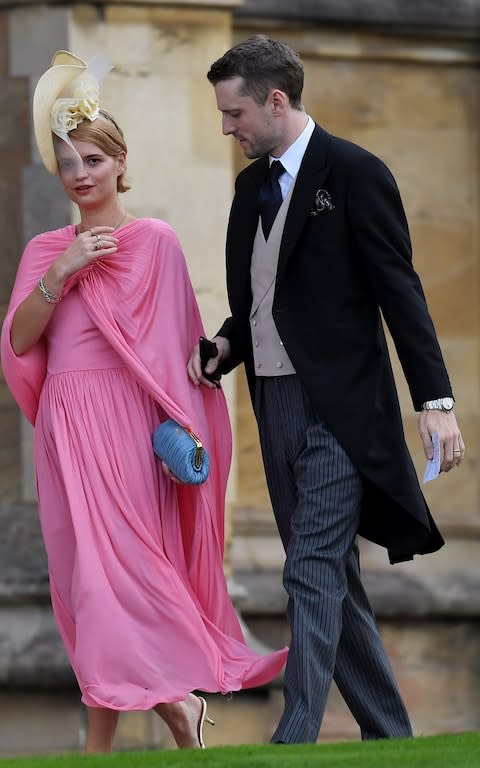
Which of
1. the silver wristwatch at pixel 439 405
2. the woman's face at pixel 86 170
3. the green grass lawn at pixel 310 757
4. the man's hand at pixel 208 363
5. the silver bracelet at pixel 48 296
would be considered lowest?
the green grass lawn at pixel 310 757

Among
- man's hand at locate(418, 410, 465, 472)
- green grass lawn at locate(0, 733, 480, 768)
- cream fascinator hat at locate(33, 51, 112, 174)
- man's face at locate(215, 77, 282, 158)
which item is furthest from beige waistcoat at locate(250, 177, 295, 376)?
green grass lawn at locate(0, 733, 480, 768)

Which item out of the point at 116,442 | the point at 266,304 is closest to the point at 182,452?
the point at 116,442

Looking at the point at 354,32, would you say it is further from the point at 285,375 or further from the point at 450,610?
the point at 285,375

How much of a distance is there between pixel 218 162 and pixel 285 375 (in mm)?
2418

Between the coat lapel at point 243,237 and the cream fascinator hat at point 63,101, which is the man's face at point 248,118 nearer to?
the coat lapel at point 243,237

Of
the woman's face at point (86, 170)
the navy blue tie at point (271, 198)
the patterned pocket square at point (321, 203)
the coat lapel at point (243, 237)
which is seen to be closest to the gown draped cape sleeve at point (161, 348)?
the woman's face at point (86, 170)

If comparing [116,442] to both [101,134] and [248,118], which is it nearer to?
[101,134]

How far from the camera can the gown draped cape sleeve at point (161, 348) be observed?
5.71 m

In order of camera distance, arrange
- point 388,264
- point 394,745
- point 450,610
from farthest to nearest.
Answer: point 450,610 → point 388,264 → point 394,745

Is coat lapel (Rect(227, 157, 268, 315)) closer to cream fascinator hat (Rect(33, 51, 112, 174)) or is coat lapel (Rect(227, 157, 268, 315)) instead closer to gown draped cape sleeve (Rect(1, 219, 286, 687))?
gown draped cape sleeve (Rect(1, 219, 286, 687))

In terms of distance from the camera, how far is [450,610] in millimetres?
8086

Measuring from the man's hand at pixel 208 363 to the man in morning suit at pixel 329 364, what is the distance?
0.17 meters

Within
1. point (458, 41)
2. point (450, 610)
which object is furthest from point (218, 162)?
point (450, 610)

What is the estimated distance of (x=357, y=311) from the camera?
211 inches
